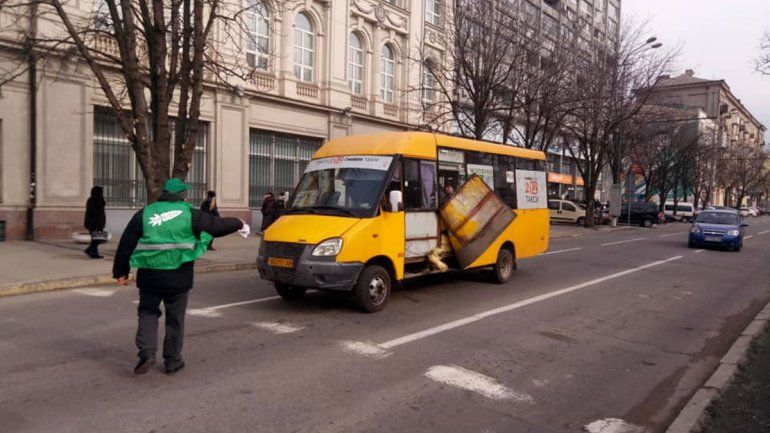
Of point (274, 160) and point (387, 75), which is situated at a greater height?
point (387, 75)

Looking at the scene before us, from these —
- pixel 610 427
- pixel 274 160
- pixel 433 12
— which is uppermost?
pixel 433 12

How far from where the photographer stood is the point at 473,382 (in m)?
5.27

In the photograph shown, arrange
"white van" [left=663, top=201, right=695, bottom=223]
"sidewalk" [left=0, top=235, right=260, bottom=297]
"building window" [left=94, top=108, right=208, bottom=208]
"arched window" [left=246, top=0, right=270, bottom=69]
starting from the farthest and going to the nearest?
1. "white van" [left=663, top=201, right=695, bottom=223]
2. "arched window" [left=246, top=0, right=270, bottom=69]
3. "building window" [left=94, top=108, right=208, bottom=208]
4. "sidewalk" [left=0, top=235, right=260, bottom=297]

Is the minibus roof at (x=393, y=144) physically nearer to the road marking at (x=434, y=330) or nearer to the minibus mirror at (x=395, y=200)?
the minibus mirror at (x=395, y=200)

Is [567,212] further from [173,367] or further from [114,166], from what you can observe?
[173,367]

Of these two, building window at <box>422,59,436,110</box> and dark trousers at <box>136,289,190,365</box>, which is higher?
building window at <box>422,59,436,110</box>

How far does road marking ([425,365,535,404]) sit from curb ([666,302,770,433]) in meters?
1.17

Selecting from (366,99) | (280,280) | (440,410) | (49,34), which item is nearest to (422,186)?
(280,280)

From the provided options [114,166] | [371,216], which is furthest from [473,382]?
[114,166]

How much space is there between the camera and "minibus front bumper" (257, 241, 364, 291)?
736 cm

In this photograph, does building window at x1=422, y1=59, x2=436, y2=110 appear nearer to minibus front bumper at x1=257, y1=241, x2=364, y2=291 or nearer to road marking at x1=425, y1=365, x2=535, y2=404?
minibus front bumper at x1=257, y1=241, x2=364, y2=291

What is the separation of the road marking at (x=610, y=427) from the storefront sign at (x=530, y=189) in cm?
737

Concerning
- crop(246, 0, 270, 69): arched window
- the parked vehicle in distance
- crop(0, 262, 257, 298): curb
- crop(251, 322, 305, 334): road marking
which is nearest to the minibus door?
crop(251, 322, 305, 334): road marking

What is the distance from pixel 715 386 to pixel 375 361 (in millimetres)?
3208
